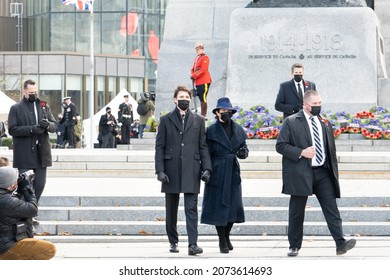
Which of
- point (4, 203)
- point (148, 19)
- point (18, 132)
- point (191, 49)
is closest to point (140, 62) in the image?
point (148, 19)

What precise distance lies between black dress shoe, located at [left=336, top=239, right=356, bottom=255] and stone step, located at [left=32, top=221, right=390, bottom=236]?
220 cm

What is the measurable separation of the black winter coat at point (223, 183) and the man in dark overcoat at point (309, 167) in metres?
0.58

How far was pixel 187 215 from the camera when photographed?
44.0ft

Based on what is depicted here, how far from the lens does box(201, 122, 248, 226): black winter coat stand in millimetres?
13398

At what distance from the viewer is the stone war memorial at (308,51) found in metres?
24.5

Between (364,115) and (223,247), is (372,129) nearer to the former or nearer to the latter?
(364,115)

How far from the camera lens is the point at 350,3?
2525 centimetres

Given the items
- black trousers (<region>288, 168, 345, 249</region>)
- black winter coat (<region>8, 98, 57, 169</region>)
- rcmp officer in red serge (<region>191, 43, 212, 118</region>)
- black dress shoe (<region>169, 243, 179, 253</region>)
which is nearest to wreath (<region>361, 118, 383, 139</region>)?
rcmp officer in red serge (<region>191, 43, 212, 118</region>)

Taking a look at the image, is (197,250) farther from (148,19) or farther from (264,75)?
(148,19)

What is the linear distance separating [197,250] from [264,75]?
472 inches

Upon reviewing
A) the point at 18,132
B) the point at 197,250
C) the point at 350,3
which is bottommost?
the point at 197,250

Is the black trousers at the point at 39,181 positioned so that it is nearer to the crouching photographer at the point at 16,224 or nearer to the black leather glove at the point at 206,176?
the black leather glove at the point at 206,176

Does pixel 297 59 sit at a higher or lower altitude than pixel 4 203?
higher

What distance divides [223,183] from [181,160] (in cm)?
54
